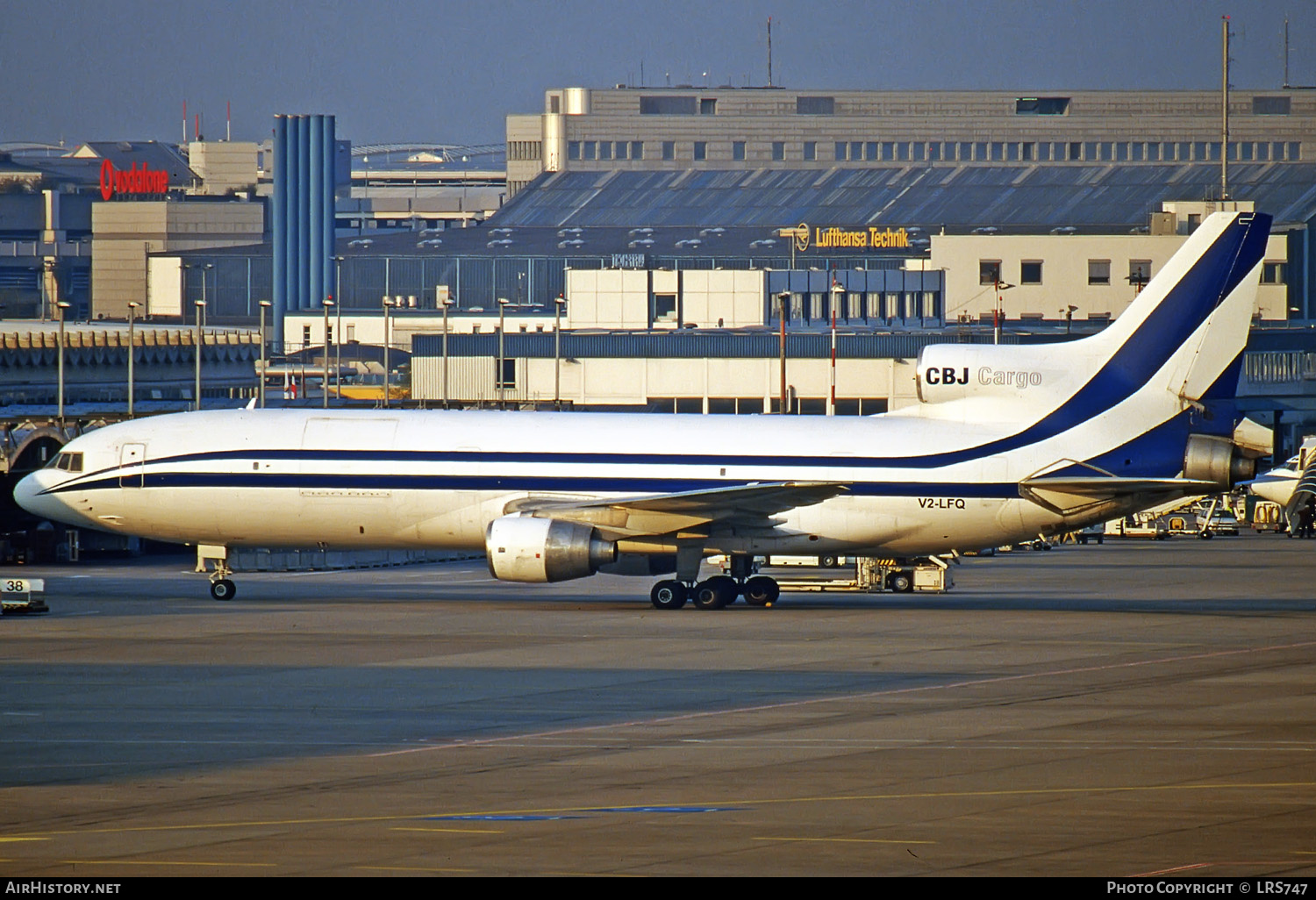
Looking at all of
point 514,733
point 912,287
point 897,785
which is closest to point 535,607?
point 514,733

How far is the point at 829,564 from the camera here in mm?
56000

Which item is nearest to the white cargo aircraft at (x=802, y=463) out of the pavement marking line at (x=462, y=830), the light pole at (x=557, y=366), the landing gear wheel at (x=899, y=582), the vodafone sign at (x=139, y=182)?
the landing gear wheel at (x=899, y=582)

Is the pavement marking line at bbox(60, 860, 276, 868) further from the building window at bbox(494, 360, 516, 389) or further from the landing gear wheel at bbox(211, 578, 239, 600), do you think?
the building window at bbox(494, 360, 516, 389)

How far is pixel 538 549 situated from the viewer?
140ft

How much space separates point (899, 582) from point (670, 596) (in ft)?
31.3

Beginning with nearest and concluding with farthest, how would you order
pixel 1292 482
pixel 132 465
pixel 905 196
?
pixel 132 465
pixel 1292 482
pixel 905 196

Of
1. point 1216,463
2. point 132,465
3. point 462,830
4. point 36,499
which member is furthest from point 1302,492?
point 462,830

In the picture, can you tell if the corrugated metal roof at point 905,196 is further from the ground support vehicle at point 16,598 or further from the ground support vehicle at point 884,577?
the ground support vehicle at point 16,598

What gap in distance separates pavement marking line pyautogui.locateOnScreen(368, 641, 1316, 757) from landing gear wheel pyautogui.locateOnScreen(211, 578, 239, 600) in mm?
20669

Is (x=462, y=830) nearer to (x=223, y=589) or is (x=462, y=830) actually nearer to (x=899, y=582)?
(x=223, y=589)

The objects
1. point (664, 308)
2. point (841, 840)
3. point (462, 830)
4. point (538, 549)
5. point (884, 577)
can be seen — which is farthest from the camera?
point (664, 308)

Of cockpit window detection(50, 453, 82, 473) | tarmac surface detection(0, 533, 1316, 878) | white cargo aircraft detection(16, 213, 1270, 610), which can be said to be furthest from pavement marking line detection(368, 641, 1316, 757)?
cockpit window detection(50, 453, 82, 473)

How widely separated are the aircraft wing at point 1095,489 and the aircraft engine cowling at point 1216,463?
213mm

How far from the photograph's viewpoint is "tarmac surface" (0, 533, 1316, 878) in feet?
A: 59.9
